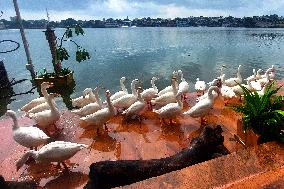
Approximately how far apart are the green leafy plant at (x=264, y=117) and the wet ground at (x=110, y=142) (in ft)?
3.48

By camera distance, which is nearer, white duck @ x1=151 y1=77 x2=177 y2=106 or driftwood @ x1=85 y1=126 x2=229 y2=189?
driftwood @ x1=85 y1=126 x2=229 y2=189

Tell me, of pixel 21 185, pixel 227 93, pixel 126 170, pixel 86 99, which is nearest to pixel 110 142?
pixel 21 185

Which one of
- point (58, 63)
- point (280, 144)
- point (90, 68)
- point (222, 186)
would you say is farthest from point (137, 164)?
point (90, 68)

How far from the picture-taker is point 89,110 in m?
8.23

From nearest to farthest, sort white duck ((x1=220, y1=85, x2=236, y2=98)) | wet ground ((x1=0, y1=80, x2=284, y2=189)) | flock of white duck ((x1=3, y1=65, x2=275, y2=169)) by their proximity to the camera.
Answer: flock of white duck ((x1=3, y1=65, x2=275, y2=169))
wet ground ((x1=0, y1=80, x2=284, y2=189))
white duck ((x1=220, y1=85, x2=236, y2=98))

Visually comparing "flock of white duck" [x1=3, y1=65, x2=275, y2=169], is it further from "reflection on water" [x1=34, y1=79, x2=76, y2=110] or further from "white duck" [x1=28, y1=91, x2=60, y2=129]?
"reflection on water" [x1=34, y1=79, x2=76, y2=110]

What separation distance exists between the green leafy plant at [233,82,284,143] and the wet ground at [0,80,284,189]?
1.06 metres

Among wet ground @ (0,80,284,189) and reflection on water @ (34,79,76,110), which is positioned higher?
wet ground @ (0,80,284,189)

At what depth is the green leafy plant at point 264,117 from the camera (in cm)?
443

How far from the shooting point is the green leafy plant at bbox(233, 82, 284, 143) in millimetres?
4426

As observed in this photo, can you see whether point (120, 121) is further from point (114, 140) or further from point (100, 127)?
point (114, 140)

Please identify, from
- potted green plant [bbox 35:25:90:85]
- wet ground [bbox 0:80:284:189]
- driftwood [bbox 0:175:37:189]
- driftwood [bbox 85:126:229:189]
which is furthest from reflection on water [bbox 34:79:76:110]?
driftwood [bbox 85:126:229:189]

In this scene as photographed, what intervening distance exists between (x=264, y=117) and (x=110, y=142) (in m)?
3.74

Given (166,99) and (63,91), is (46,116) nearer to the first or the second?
(166,99)
